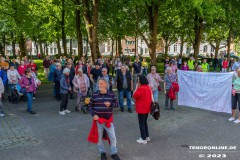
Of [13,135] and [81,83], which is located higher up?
[81,83]

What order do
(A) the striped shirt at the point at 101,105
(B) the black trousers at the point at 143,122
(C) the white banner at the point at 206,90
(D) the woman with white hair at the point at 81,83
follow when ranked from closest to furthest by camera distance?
1. (A) the striped shirt at the point at 101,105
2. (B) the black trousers at the point at 143,122
3. (C) the white banner at the point at 206,90
4. (D) the woman with white hair at the point at 81,83

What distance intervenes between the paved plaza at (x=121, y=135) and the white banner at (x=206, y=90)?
1.18 ft

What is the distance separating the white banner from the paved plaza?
36 centimetres

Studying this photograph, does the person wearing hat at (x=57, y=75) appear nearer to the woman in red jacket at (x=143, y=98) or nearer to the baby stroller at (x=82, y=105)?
the baby stroller at (x=82, y=105)

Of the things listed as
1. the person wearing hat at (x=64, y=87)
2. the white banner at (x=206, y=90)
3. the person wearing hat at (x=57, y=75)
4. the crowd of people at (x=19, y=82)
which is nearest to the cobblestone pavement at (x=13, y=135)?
the crowd of people at (x=19, y=82)

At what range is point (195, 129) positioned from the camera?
7609mm

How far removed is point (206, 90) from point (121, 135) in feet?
14.7

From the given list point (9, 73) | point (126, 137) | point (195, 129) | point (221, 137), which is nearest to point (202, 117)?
point (195, 129)

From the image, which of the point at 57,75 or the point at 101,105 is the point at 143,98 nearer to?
the point at 101,105

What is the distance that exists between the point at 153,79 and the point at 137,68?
456 centimetres

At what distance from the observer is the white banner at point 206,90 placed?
9.16 meters

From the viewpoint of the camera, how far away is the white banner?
361 inches

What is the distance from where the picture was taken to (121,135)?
23.4 feet

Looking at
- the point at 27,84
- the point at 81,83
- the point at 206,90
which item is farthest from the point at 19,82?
the point at 206,90
